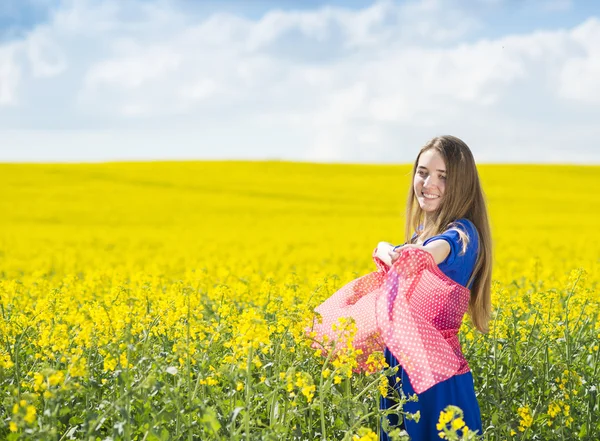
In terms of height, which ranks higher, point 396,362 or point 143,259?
point 396,362

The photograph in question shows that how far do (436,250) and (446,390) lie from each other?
0.67 meters

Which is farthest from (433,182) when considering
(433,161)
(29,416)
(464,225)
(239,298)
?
(239,298)

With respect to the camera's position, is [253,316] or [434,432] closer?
[253,316]

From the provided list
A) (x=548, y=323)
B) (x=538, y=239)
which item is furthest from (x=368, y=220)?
(x=548, y=323)

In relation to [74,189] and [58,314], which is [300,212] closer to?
[74,189]

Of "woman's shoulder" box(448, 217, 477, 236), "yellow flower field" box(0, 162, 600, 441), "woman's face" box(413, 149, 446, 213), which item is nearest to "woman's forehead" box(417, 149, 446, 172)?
"woman's face" box(413, 149, 446, 213)

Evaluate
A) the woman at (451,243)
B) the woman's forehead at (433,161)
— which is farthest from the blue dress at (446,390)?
the woman's forehead at (433,161)

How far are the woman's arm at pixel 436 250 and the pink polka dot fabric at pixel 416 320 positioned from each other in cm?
3

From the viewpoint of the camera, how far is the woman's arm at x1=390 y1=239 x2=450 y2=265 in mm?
3260

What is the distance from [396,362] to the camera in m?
3.41

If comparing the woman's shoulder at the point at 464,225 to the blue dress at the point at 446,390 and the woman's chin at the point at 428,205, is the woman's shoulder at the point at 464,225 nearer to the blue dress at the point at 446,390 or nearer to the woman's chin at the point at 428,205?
the blue dress at the point at 446,390

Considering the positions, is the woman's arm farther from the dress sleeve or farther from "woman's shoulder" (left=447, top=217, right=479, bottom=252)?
"woman's shoulder" (left=447, top=217, right=479, bottom=252)

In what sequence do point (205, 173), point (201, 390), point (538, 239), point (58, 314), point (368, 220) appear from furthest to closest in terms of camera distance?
point (205, 173) < point (368, 220) < point (538, 239) < point (58, 314) < point (201, 390)

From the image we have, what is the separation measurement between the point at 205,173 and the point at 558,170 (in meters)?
14.8
